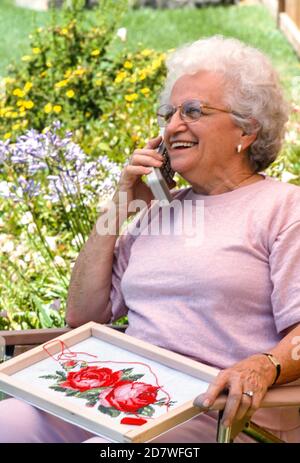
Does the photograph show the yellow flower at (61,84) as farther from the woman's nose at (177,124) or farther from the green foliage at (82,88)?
the woman's nose at (177,124)

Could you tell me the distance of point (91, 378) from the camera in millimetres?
2922

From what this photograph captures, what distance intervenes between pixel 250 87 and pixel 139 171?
1.44ft

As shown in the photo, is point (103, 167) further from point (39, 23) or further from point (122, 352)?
point (39, 23)

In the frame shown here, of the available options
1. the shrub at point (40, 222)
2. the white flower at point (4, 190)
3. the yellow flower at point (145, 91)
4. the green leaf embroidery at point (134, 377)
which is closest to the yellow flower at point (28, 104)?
the yellow flower at point (145, 91)

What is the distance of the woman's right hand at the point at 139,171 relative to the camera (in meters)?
3.39

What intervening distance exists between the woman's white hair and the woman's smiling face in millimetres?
26

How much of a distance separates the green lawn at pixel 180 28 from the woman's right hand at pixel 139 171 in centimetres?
494

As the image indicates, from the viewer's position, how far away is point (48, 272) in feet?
14.9

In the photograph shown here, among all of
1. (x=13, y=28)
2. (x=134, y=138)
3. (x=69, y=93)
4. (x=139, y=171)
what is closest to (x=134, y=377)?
(x=139, y=171)

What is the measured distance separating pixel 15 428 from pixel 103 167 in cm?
202

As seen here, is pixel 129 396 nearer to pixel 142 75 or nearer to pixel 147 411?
pixel 147 411

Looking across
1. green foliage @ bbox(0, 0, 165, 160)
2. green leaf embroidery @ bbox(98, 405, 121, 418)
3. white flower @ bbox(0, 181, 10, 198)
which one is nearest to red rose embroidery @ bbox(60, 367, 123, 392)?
green leaf embroidery @ bbox(98, 405, 121, 418)

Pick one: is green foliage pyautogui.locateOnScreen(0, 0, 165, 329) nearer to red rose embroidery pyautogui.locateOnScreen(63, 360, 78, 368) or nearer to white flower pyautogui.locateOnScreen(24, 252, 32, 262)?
white flower pyautogui.locateOnScreen(24, 252, 32, 262)

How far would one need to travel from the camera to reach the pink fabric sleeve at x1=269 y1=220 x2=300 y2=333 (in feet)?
9.75
